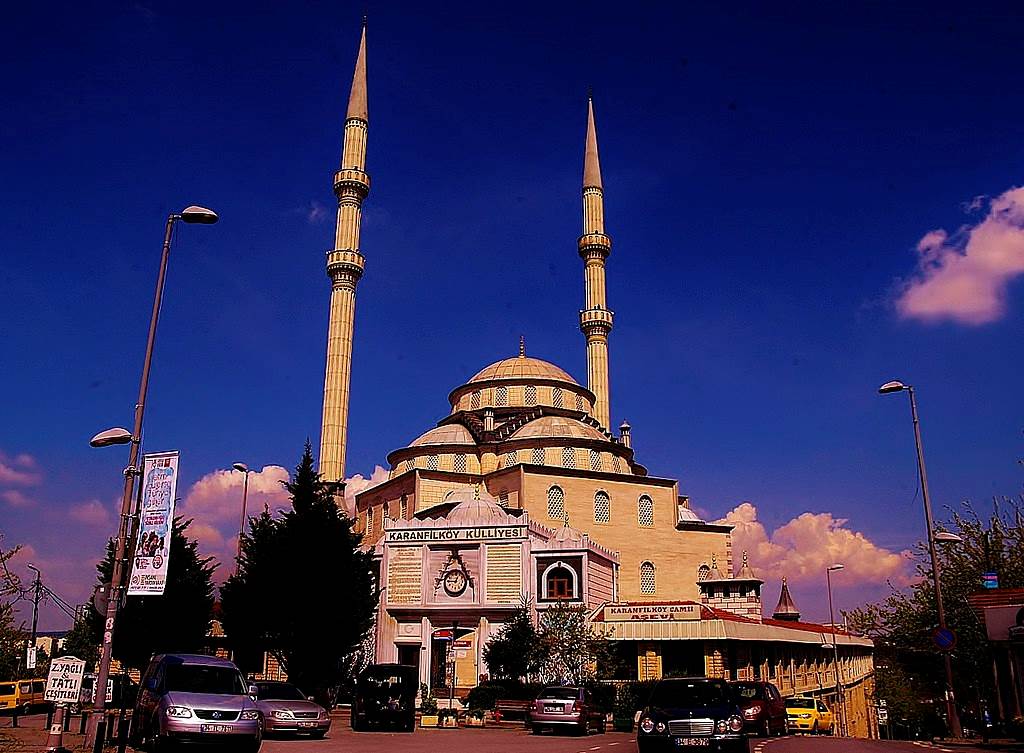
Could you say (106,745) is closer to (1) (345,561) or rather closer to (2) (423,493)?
(1) (345,561)

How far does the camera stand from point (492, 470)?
54375mm

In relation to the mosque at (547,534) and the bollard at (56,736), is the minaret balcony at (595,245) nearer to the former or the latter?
the mosque at (547,534)

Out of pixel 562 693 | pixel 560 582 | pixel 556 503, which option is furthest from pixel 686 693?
pixel 556 503

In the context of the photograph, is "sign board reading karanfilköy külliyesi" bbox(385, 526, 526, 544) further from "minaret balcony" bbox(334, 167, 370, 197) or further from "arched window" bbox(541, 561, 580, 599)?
"minaret balcony" bbox(334, 167, 370, 197)

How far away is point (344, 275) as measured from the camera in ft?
182

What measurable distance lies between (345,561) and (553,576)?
11534 mm

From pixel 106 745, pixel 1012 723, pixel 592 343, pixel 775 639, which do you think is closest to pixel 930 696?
pixel 775 639

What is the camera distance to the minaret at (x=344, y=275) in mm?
52344

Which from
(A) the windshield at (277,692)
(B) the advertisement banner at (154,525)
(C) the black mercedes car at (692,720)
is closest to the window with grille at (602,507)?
(A) the windshield at (277,692)

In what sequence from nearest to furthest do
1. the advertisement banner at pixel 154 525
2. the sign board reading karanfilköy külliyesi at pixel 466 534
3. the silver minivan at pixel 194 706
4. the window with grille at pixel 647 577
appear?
the silver minivan at pixel 194 706
the advertisement banner at pixel 154 525
the sign board reading karanfilköy külliyesi at pixel 466 534
the window with grille at pixel 647 577

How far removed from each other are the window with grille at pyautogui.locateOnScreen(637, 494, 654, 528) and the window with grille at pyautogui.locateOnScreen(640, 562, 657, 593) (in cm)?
227

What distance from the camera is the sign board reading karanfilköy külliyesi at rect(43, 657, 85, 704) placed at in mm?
14766

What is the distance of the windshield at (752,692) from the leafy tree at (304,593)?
14.2m

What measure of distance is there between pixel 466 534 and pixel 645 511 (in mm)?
15636
